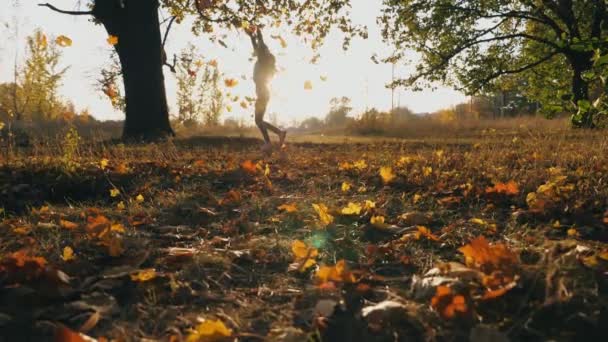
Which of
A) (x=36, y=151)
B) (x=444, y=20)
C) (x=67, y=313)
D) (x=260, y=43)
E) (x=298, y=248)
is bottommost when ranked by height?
(x=67, y=313)

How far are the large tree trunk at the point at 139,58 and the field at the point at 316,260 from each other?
6597 mm

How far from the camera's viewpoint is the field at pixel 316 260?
1.44 metres

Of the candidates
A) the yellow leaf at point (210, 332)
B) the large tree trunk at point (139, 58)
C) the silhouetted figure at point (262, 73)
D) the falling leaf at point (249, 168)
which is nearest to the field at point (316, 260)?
the yellow leaf at point (210, 332)

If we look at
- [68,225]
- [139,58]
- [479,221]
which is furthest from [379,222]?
[139,58]

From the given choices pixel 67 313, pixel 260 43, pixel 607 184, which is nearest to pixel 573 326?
pixel 67 313

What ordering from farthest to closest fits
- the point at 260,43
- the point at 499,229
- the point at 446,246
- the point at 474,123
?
the point at 474,123 < the point at 260,43 < the point at 499,229 < the point at 446,246

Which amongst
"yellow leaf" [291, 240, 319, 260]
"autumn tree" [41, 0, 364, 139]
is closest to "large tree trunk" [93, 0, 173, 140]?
"autumn tree" [41, 0, 364, 139]

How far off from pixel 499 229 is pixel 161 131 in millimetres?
9122

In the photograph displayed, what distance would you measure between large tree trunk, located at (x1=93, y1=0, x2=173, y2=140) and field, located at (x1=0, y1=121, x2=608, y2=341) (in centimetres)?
660

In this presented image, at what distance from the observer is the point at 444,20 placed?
49.5 feet

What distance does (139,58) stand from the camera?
10164 millimetres

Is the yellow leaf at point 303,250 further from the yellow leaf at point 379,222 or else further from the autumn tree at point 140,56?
the autumn tree at point 140,56

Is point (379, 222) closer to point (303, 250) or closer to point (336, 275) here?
point (303, 250)

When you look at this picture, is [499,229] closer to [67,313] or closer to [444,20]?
[67,313]
